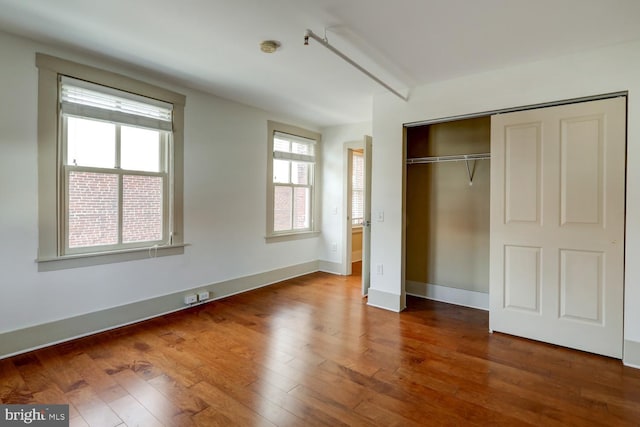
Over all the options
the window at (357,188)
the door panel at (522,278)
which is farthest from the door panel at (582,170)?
the window at (357,188)

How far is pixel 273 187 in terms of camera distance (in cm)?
488

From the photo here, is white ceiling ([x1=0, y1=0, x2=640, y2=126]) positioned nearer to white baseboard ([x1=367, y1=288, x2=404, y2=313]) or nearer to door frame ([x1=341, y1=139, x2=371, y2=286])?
door frame ([x1=341, y1=139, x2=371, y2=286])

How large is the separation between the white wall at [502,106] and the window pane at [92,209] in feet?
9.27

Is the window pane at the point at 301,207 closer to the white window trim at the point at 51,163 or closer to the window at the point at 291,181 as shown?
the window at the point at 291,181

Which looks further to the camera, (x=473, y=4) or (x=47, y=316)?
(x=47, y=316)

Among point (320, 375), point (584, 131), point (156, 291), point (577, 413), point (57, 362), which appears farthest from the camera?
point (156, 291)

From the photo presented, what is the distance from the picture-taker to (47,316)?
2.72 meters

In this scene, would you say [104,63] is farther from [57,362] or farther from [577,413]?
[577,413]

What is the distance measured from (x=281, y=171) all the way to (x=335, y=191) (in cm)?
104

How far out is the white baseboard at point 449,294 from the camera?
3.82 m

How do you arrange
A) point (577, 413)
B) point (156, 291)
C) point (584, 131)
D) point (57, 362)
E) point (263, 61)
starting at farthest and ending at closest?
point (156, 291) < point (263, 61) < point (584, 131) < point (57, 362) < point (577, 413)

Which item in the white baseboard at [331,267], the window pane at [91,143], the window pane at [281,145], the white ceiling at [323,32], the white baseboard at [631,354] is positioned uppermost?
the white ceiling at [323,32]

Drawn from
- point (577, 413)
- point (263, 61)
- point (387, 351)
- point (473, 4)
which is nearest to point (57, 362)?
point (387, 351)

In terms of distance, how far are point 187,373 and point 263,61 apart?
2.73 m
